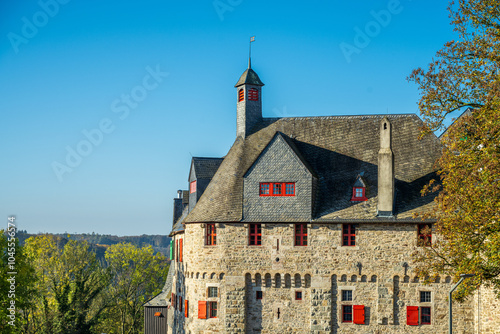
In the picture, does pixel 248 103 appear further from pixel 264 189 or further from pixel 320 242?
pixel 320 242

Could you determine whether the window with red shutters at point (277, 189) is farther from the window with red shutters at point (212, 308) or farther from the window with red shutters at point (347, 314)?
the window with red shutters at point (347, 314)

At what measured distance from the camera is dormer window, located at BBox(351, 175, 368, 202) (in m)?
37.5

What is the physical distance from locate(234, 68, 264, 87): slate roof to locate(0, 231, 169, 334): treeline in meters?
18.3

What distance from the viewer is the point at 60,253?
86688 millimetres

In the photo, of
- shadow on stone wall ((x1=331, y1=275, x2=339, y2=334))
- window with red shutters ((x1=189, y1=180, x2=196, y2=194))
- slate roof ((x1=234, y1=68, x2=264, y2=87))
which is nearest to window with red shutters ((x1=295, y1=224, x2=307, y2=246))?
shadow on stone wall ((x1=331, y1=275, x2=339, y2=334))

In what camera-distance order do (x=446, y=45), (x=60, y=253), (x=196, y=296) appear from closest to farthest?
1. (x=446, y=45)
2. (x=196, y=296)
3. (x=60, y=253)

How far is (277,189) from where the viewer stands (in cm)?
3825

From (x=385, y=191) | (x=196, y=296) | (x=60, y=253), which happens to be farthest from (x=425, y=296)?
(x=60, y=253)

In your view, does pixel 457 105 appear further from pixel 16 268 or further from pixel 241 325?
pixel 16 268

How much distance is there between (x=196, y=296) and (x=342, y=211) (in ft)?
33.2

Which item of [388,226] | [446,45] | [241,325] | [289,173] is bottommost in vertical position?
[241,325]

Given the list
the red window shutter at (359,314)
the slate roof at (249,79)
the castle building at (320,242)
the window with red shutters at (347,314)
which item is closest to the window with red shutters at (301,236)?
the castle building at (320,242)

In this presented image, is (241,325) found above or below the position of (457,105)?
below

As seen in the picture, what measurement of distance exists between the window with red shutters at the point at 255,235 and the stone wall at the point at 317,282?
0.30 m
